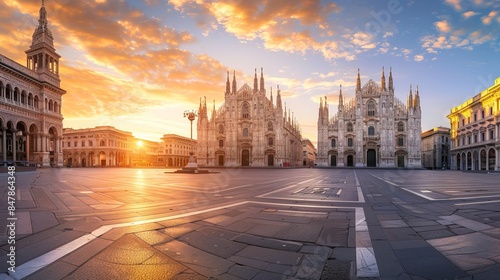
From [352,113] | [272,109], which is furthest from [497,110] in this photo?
[272,109]

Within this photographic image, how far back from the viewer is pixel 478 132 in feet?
171

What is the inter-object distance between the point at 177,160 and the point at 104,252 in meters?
119

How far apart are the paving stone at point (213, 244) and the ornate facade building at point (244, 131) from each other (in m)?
58.1

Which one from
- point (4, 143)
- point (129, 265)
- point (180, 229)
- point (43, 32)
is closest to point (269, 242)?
point (180, 229)

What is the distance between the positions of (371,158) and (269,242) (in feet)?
214

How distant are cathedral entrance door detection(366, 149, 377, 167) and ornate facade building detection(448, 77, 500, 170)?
55.3 ft

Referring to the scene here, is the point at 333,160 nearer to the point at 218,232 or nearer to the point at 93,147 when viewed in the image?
the point at 218,232

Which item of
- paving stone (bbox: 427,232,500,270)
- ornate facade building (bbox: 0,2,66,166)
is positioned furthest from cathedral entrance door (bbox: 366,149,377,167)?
ornate facade building (bbox: 0,2,66,166)

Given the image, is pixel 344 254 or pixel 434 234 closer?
pixel 344 254

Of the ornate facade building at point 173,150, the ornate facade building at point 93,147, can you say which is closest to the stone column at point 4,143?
the ornate facade building at point 93,147

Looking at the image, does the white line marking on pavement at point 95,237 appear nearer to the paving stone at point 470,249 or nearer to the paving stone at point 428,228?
the paving stone at point 428,228

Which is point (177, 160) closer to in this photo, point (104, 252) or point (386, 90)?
point (386, 90)

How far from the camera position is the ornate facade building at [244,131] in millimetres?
63375

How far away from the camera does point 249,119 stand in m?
65.7
